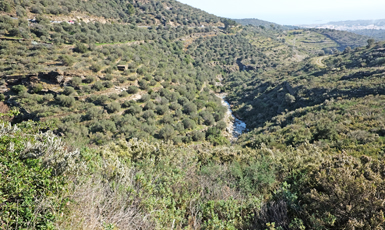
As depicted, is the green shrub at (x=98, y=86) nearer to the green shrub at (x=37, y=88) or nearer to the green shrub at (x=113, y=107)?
the green shrub at (x=113, y=107)

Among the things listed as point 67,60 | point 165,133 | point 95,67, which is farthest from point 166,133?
point 67,60

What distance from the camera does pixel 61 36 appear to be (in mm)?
35656

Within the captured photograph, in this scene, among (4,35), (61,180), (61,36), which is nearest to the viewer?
(61,180)

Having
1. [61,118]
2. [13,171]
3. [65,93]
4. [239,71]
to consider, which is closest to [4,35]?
[65,93]

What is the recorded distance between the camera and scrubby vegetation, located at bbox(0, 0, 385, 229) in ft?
14.5

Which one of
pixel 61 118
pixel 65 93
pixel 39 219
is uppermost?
pixel 39 219

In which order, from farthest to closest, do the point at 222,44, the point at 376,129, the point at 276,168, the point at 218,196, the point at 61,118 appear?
the point at 222,44 → the point at 61,118 → the point at 376,129 → the point at 276,168 → the point at 218,196

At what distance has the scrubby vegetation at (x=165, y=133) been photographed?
4426 millimetres

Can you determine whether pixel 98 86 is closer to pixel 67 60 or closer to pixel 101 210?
pixel 67 60

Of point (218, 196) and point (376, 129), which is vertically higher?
point (376, 129)

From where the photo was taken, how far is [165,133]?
25688 mm

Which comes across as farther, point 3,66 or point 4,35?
point 4,35

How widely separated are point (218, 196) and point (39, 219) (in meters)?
5.31

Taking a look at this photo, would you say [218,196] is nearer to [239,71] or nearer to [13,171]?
[13,171]
